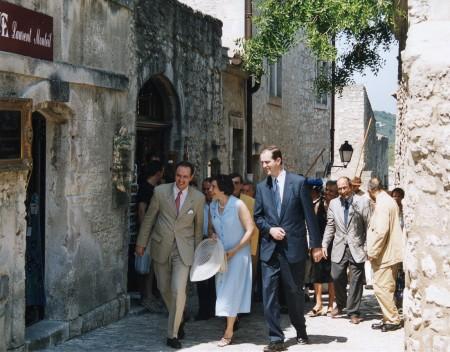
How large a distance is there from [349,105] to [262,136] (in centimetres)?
981

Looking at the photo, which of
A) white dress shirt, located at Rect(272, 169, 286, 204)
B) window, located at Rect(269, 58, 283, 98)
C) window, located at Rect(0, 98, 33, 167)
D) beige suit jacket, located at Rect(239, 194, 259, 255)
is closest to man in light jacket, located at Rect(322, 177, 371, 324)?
beige suit jacket, located at Rect(239, 194, 259, 255)

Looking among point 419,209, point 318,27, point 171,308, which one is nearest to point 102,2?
point 171,308

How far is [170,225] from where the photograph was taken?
7852 millimetres

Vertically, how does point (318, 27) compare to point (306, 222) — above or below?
above

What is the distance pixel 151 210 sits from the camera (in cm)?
793

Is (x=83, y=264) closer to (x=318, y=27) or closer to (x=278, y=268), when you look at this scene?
(x=278, y=268)

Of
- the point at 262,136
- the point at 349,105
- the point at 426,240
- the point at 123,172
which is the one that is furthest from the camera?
the point at 349,105

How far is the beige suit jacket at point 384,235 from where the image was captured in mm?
8516

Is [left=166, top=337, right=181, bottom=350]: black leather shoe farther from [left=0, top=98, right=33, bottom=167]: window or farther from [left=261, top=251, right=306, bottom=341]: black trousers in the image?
[left=0, top=98, right=33, bottom=167]: window

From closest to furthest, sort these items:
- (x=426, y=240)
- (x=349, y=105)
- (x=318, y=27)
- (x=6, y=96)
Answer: (x=426, y=240) < (x=6, y=96) < (x=318, y=27) < (x=349, y=105)

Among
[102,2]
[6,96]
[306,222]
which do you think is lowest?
[306,222]

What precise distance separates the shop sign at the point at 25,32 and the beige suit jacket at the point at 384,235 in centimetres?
372

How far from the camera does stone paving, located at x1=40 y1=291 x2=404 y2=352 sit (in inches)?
297

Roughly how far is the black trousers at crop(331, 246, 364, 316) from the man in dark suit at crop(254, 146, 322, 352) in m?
1.52
